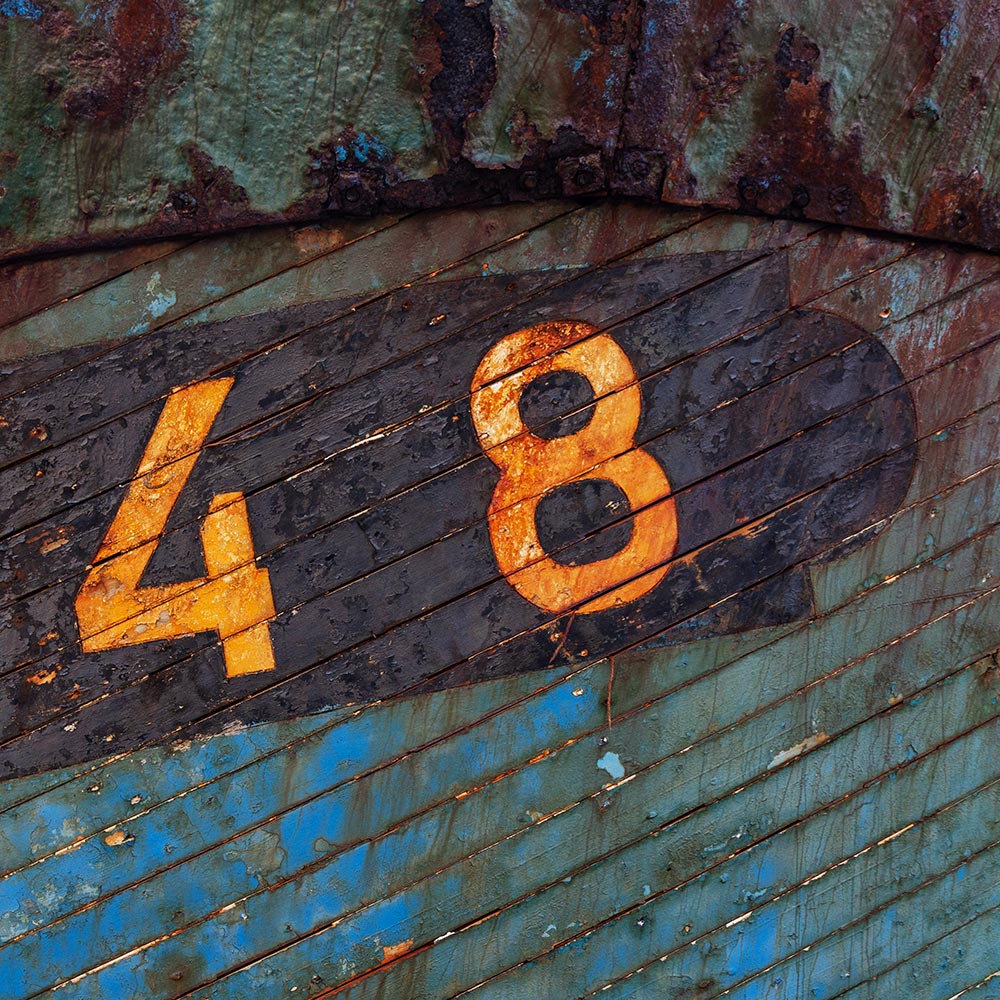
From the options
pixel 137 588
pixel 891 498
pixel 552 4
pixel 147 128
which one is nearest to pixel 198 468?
pixel 137 588

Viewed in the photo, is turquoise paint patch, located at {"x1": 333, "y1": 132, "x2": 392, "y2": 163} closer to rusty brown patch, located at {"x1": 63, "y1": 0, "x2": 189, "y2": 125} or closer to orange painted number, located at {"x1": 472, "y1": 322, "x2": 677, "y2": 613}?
rusty brown patch, located at {"x1": 63, "y1": 0, "x2": 189, "y2": 125}

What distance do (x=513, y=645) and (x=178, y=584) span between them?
0.86 metres

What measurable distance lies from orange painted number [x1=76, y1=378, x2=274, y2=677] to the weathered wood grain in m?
0.02

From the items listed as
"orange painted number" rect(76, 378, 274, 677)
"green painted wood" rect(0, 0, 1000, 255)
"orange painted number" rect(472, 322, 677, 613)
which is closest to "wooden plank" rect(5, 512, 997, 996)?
"orange painted number" rect(472, 322, 677, 613)

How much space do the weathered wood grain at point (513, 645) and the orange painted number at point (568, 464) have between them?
3 centimetres

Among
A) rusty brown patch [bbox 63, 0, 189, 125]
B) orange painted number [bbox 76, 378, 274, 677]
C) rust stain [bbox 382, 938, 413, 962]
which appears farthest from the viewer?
rust stain [bbox 382, 938, 413, 962]

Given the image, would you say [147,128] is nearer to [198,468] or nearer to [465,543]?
[198,468]

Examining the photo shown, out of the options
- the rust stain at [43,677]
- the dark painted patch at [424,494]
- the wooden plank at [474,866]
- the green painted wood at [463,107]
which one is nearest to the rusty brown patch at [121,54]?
the green painted wood at [463,107]

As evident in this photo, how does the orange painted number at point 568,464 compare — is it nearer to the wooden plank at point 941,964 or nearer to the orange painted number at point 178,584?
the orange painted number at point 178,584

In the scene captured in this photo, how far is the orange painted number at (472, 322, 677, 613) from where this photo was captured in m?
2.07

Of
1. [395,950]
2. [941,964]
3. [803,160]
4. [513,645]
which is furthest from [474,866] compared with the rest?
[803,160]

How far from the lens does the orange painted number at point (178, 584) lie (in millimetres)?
2043

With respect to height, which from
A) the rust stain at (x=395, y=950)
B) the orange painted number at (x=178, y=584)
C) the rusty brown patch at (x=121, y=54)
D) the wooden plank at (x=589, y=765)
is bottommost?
the rust stain at (x=395, y=950)

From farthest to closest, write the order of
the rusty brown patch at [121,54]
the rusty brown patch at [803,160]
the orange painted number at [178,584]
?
1. the orange painted number at [178,584]
2. the rusty brown patch at [803,160]
3. the rusty brown patch at [121,54]
